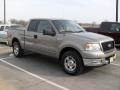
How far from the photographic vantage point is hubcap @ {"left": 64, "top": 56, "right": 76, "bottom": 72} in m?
6.80

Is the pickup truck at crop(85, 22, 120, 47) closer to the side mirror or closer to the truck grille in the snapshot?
the truck grille

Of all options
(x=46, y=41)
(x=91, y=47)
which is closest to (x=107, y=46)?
(x=91, y=47)

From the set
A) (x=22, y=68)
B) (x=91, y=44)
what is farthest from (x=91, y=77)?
(x=22, y=68)

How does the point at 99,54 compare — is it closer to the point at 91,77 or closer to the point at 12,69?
the point at 91,77

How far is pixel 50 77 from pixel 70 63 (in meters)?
0.81

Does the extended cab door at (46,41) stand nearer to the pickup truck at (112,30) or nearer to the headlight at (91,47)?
the headlight at (91,47)

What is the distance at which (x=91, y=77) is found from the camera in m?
6.64

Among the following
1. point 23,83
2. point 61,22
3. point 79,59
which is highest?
point 61,22

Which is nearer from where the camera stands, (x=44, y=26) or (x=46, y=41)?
(x=46, y=41)

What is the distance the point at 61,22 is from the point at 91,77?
2.47 m

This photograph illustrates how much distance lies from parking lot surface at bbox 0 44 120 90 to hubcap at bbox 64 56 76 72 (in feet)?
0.87

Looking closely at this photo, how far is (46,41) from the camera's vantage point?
771cm

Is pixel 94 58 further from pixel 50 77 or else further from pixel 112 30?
pixel 112 30

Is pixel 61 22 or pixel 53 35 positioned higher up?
pixel 61 22
